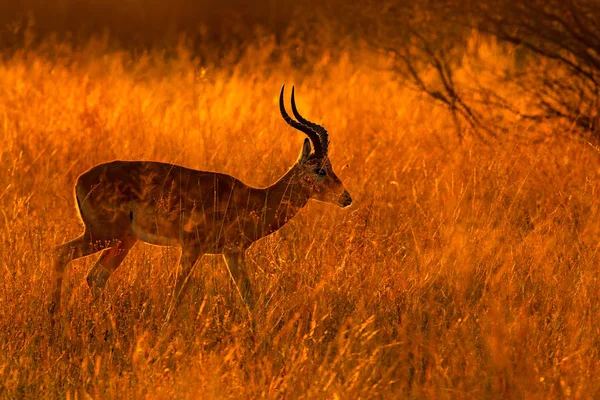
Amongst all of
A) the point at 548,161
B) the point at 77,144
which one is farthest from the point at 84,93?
the point at 548,161

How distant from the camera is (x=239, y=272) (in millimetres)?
6020

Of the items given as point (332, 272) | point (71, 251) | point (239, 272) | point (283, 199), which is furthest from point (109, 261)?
point (332, 272)

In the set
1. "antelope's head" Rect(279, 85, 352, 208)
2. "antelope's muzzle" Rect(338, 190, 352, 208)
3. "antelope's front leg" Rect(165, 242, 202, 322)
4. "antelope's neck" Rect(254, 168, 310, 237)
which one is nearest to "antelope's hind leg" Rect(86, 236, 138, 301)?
"antelope's front leg" Rect(165, 242, 202, 322)

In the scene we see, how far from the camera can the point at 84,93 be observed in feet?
35.0

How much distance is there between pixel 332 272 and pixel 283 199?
69cm

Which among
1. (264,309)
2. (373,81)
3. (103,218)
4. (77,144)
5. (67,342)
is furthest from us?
(373,81)

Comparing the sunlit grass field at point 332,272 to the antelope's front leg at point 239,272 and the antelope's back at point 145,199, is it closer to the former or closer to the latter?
the antelope's front leg at point 239,272

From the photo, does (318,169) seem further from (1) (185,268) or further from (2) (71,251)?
(2) (71,251)

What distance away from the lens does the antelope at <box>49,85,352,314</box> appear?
5906 millimetres

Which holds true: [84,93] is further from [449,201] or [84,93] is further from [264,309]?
[264,309]

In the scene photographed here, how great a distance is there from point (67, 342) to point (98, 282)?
2.94ft

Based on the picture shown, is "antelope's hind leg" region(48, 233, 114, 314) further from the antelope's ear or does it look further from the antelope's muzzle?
the antelope's muzzle

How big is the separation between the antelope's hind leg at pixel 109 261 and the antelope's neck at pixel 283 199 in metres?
0.75

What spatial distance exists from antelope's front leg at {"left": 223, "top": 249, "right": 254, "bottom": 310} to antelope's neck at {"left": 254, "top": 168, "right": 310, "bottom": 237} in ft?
1.19
